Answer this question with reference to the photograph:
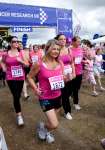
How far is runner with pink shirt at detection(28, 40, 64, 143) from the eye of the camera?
19.4ft

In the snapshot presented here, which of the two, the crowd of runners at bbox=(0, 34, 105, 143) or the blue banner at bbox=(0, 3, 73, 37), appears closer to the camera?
the crowd of runners at bbox=(0, 34, 105, 143)

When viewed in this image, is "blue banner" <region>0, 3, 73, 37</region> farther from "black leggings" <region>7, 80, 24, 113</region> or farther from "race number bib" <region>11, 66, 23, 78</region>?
"black leggings" <region>7, 80, 24, 113</region>

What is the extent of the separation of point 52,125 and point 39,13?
15.6 meters

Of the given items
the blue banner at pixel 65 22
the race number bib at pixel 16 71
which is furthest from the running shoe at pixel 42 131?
the blue banner at pixel 65 22

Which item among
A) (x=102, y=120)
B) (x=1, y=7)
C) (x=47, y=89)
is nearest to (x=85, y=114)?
(x=102, y=120)

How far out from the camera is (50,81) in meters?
5.92

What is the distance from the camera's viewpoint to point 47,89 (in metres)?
6.03

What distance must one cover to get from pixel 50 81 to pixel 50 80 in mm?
17

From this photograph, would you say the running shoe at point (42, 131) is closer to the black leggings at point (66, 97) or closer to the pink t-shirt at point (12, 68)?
the pink t-shirt at point (12, 68)

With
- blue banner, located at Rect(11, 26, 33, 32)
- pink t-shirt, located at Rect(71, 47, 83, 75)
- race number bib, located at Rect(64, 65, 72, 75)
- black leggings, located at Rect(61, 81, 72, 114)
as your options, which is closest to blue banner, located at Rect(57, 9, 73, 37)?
blue banner, located at Rect(11, 26, 33, 32)

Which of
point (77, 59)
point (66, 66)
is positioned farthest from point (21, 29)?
point (66, 66)

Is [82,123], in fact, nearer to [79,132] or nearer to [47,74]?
[79,132]

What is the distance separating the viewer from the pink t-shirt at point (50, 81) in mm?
5914

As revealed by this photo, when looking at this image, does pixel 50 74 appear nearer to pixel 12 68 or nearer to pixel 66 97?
pixel 12 68
